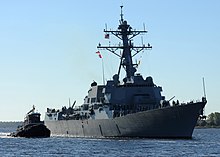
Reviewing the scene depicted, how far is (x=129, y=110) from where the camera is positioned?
57000mm

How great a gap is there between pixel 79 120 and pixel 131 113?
13.9m

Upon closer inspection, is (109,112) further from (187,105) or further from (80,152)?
(80,152)

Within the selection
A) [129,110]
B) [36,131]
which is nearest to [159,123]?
[129,110]

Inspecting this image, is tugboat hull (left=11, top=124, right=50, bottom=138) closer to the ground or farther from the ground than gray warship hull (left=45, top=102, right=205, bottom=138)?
farther from the ground

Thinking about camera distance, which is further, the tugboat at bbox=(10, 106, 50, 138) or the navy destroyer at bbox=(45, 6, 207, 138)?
the tugboat at bbox=(10, 106, 50, 138)

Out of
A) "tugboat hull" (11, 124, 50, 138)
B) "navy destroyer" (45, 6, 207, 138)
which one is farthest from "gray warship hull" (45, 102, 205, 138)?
"tugboat hull" (11, 124, 50, 138)

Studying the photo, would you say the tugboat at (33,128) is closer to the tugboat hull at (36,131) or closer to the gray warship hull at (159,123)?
the tugboat hull at (36,131)

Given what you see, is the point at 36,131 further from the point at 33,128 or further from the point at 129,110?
the point at 129,110

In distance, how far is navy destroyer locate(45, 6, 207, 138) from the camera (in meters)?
50.2

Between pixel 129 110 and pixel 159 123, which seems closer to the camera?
pixel 159 123

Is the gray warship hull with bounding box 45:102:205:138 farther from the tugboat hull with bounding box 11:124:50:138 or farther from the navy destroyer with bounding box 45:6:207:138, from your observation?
the tugboat hull with bounding box 11:124:50:138

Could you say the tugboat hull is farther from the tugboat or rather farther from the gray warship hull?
the gray warship hull

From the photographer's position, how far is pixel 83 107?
226ft

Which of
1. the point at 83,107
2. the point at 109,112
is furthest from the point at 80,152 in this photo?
the point at 83,107
